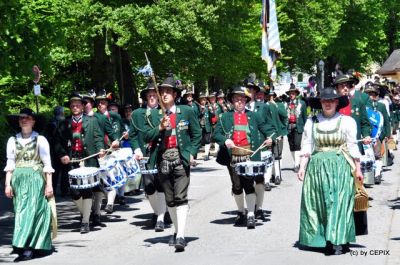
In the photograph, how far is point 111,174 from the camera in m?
14.0

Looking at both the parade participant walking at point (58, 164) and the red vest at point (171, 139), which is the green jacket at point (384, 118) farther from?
the red vest at point (171, 139)

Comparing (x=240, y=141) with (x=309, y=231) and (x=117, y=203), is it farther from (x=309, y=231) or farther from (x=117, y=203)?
(x=117, y=203)

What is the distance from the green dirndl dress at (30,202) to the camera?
10.6 m

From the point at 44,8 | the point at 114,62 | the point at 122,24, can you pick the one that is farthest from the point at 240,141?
the point at 114,62

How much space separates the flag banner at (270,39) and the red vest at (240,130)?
545 inches

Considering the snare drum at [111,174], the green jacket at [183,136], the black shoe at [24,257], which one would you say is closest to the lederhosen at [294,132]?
the snare drum at [111,174]

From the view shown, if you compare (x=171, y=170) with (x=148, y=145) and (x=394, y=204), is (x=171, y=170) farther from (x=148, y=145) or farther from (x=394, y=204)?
(x=394, y=204)

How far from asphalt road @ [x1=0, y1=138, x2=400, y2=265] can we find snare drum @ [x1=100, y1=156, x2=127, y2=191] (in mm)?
536

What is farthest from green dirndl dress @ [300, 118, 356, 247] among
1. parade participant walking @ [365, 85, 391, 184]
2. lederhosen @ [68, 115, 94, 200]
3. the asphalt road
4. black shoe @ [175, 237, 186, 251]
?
parade participant walking @ [365, 85, 391, 184]

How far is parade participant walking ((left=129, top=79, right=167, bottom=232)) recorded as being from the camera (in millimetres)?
11844

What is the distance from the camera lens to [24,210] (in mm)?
10680

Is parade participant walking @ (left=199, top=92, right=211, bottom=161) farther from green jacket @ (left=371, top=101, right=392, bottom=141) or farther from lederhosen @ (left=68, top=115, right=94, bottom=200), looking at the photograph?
lederhosen @ (left=68, top=115, right=94, bottom=200)

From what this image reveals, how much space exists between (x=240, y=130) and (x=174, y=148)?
1.82 m

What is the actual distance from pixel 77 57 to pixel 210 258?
64.1 feet
